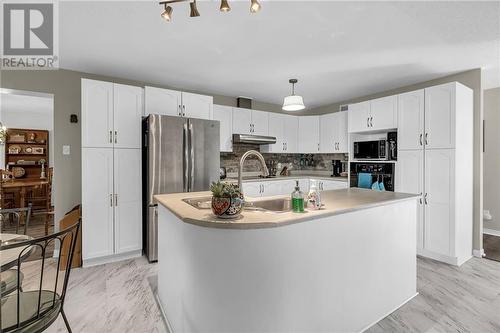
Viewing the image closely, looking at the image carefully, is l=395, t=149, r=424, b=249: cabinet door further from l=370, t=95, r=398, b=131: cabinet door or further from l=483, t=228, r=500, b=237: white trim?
l=483, t=228, r=500, b=237: white trim

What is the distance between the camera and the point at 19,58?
9.12 ft

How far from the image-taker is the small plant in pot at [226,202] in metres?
1.34

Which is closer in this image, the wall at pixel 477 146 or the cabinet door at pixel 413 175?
the wall at pixel 477 146

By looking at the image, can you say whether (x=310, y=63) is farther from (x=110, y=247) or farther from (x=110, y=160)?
(x=110, y=247)

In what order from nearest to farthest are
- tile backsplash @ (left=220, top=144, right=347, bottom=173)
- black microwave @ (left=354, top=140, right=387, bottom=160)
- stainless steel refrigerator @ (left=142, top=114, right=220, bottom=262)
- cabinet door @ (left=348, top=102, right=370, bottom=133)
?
stainless steel refrigerator @ (left=142, top=114, right=220, bottom=262)
black microwave @ (left=354, top=140, right=387, bottom=160)
cabinet door @ (left=348, top=102, right=370, bottom=133)
tile backsplash @ (left=220, top=144, right=347, bottom=173)

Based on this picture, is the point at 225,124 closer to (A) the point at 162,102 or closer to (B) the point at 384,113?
(A) the point at 162,102

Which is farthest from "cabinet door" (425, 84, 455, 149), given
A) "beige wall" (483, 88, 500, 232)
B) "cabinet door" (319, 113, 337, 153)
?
"beige wall" (483, 88, 500, 232)

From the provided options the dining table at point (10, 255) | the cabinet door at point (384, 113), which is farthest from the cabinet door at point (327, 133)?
the dining table at point (10, 255)

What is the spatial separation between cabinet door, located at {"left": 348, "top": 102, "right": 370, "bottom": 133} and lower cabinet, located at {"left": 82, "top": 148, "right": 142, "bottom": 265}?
336 centimetres

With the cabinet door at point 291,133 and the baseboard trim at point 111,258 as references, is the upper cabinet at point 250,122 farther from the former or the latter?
the baseboard trim at point 111,258

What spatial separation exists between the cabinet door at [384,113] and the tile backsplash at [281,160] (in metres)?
1.31

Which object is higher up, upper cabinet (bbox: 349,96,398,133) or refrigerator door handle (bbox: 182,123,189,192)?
upper cabinet (bbox: 349,96,398,133)

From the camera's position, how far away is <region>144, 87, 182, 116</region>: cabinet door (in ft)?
10.9

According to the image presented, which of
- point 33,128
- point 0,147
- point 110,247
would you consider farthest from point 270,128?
point 0,147
